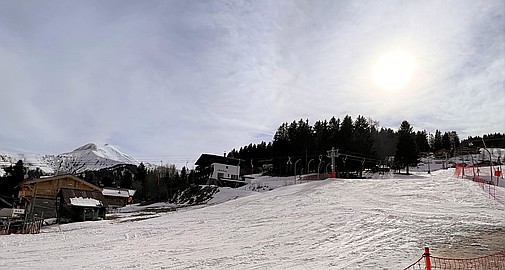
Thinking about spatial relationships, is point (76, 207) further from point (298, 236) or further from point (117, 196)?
point (117, 196)

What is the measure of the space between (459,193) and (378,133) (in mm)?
68735

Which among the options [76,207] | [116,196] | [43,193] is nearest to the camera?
[76,207]

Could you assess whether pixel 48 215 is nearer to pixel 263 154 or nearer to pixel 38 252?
pixel 38 252

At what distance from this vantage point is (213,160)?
76.6 metres

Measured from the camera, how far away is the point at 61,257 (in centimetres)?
1506

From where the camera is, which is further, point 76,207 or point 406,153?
point 406,153

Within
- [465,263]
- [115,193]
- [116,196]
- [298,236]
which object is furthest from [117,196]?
[465,263]

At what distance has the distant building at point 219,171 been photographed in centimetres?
7075

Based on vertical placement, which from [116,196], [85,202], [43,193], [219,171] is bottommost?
[116,196]

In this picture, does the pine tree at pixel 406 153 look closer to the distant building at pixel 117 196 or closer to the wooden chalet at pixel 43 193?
the wooden chalet at pixel 43 193

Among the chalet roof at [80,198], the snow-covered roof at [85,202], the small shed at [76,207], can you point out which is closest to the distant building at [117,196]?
the chalet roof at [80,198]

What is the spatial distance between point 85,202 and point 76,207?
1038 mm

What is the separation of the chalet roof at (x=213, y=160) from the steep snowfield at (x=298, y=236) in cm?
4725

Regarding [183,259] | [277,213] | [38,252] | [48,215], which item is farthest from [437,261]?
[48,215]
